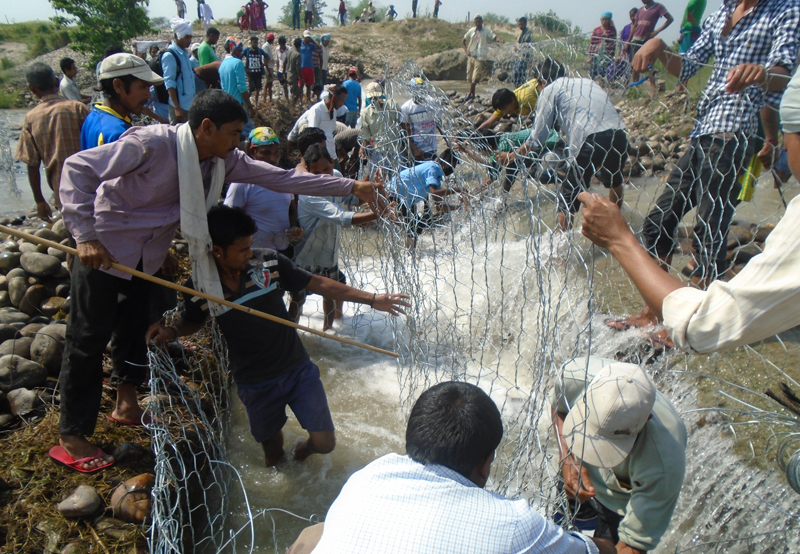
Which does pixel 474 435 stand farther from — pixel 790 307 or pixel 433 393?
pixel 790 307

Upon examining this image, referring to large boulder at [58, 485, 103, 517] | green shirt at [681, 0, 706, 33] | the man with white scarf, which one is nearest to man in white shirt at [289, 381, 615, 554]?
the man with white scarf

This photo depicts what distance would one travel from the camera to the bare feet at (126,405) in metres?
2.91

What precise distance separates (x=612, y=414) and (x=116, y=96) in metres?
2.86

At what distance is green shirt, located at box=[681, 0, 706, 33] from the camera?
7.32 meters

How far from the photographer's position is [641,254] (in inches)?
59.7

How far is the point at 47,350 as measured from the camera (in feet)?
10.8

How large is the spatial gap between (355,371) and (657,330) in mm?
2321

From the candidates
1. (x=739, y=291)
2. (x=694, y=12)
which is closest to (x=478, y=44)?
(x=694, y=12)

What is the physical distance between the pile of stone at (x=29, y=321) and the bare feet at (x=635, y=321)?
366 centimetres

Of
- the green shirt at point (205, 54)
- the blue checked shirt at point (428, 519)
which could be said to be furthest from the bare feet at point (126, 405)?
the green shirt at point (205, 54)

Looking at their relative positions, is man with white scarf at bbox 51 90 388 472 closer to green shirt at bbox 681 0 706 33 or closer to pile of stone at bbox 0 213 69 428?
pile of stone at bbox 0 213 69 428

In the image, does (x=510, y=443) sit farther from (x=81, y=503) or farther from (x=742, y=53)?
(x=742, y=53)

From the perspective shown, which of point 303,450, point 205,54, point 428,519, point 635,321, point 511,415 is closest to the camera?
point 428,519

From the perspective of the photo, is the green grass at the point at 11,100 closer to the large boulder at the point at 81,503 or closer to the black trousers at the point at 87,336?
the black trousers at the point at 87,336
